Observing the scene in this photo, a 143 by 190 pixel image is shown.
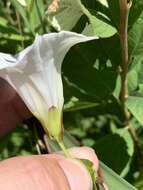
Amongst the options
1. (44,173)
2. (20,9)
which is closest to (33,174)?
(44,173)

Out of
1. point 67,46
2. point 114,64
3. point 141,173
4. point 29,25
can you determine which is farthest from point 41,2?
point 141,173

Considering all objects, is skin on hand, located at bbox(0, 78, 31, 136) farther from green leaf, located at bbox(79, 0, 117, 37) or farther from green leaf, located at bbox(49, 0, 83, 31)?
green leaf, located at bbox(79, 0, 117, 37)

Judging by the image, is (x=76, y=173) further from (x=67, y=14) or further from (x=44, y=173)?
(x=67, y=14)

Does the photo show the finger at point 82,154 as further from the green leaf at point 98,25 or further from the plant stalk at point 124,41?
the green leaf at point 98,25

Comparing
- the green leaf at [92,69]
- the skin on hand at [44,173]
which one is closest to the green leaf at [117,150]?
the green leaf at [92,69]

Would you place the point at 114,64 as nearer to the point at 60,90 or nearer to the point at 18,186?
the point at 60,90
